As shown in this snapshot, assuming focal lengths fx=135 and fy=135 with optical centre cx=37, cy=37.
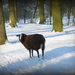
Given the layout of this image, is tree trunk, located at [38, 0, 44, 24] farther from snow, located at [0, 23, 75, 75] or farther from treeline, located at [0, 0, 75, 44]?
snow, located at [0, 23, 75, 75]

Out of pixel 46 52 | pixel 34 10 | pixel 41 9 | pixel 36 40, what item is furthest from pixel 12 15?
pixel 46 52

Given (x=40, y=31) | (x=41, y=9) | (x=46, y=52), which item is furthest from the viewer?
(x=46, y=52)

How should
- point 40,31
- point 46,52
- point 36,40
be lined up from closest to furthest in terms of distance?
point 36,40 → point 40,31 → point 46,52

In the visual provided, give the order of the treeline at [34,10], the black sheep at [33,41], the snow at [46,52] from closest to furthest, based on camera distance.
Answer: the snow at [46,52] < the treeline at [34,10] < the black sheep at [33,41]

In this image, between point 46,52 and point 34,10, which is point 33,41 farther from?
point 34,10

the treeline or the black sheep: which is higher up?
the treeline

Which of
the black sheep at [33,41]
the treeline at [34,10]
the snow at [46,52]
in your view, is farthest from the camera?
the black sheep at [33,41]

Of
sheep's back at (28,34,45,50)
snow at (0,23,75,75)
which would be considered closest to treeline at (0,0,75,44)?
snow at (0,23,75,75)

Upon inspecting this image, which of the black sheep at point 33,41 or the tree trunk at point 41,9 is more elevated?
the tree trunk at point 41,9

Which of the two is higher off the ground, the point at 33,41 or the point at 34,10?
the point at 34,10

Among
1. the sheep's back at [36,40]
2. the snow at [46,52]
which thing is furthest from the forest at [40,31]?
the sheep's back at [36,40]

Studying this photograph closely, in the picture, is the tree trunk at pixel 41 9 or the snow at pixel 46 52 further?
the tree trunk at pixel 41 9

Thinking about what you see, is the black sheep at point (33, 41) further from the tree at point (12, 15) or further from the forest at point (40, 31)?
the tree at point (12, 15)

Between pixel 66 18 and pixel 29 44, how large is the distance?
127cm
